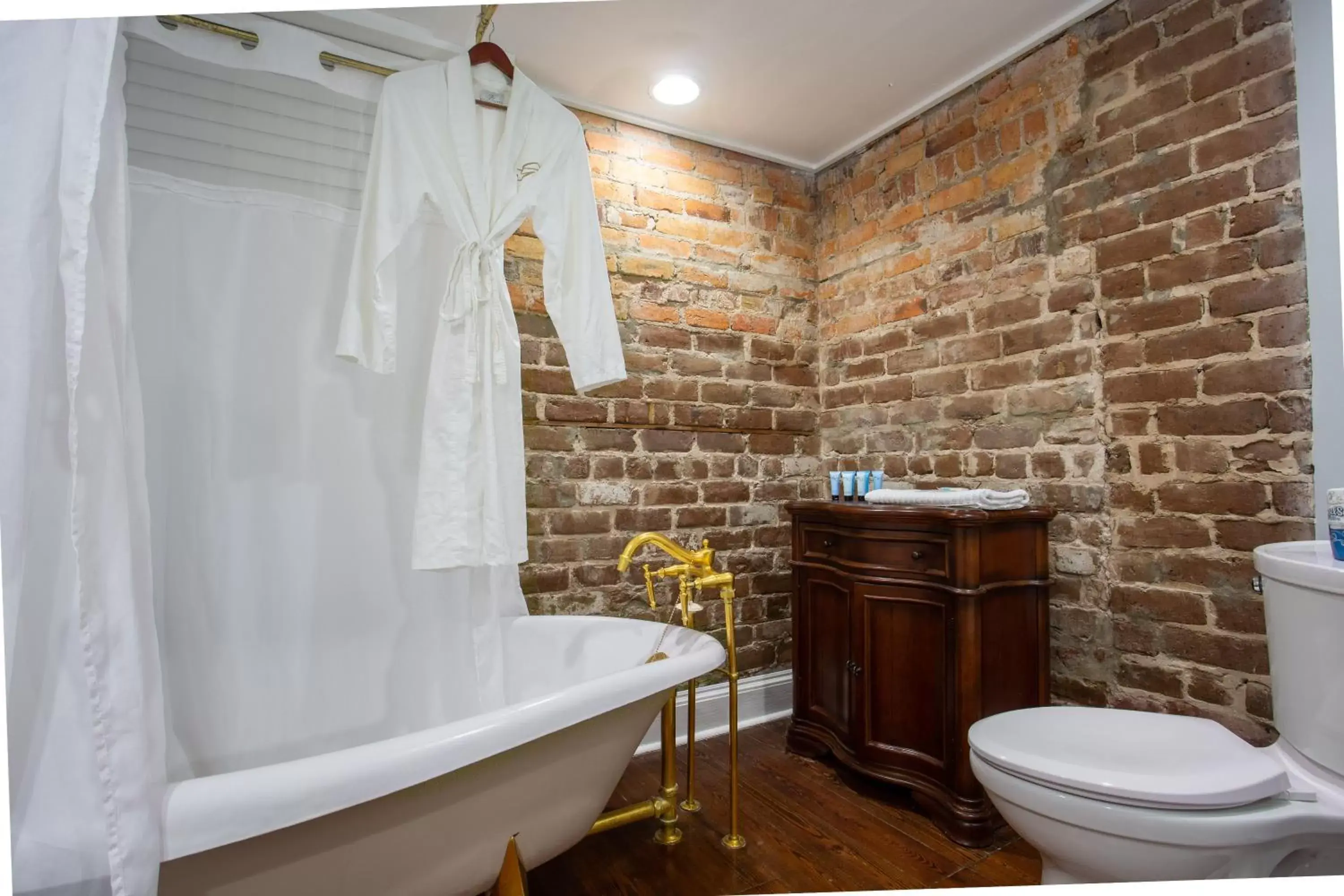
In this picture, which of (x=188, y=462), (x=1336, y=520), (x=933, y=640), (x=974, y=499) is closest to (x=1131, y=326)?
(x=974, y=499)

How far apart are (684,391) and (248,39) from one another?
163cm

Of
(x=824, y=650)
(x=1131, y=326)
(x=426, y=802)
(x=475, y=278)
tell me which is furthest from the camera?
(x=824, y=650)

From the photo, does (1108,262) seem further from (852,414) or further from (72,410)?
(72,410)

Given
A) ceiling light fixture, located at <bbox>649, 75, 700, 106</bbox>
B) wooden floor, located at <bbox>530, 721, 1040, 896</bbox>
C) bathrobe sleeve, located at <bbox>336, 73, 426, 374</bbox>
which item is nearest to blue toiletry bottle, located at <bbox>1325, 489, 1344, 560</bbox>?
wooden floor, located at <bbox>530, 721, 1040, 896</bbox>

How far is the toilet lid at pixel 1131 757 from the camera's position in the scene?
1141 millimetres

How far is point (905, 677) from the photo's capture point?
1.97 meters

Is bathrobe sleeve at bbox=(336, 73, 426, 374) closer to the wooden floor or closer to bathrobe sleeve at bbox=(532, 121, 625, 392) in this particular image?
bathrobe sleeve at bbox=(532, 121, 625, 392)

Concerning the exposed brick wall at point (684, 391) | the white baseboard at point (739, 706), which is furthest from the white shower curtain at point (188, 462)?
the white baseboard at point (739, 706)

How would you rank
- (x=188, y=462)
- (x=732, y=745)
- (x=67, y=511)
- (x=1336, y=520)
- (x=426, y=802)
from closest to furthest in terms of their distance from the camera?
(x=67, y=511)
(x=426, y=802)
(x=1336, y=520)
(x=188, y=462)
(x=732, y=745)

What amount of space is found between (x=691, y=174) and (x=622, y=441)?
1110mm

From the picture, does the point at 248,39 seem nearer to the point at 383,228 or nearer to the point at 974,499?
the point at 383,228

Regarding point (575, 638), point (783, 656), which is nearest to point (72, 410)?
point (575, 638)

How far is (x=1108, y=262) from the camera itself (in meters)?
1.93

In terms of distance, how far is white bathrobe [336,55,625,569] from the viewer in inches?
60.6
